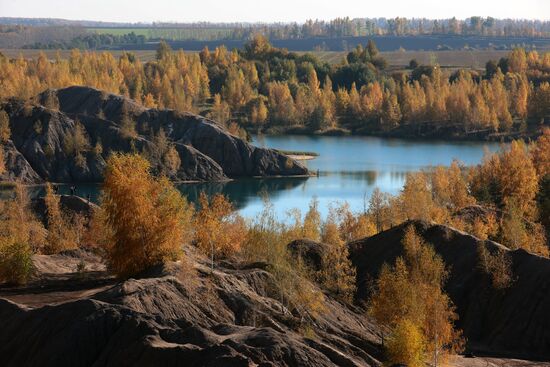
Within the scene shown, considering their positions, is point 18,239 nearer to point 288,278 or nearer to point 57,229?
point 57,229

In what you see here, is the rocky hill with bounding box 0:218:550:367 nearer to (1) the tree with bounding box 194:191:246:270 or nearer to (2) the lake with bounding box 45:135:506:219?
(1) the tree with bounding box 194:191:246:270

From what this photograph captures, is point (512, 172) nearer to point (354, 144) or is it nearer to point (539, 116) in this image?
point (354, 144)

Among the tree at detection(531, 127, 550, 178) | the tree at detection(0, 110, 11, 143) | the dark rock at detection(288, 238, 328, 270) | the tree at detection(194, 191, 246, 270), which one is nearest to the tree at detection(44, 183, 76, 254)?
the tree at detection(194, 191, 246, 270)

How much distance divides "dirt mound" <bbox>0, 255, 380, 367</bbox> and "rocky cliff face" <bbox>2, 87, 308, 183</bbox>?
7853cm

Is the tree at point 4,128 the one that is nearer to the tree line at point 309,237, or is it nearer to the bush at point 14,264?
the tree line at point 309,237

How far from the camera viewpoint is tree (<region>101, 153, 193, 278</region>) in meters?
58.5

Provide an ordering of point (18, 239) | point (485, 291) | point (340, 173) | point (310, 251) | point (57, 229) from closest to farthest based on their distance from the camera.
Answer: point (485, 291)
point (18, 239)
point (310, 251)
point (57, 229)
point (340, 173)

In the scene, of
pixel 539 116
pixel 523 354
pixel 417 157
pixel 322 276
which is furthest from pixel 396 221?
pixel 539 116

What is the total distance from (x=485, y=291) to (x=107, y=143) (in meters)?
78.1

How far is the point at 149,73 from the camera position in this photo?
198 meters

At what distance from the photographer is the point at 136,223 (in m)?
58.7

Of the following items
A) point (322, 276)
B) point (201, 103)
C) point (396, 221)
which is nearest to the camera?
point (322, 276)

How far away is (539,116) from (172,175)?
72.4 metres

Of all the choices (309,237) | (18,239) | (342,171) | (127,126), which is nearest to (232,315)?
(18,239)
